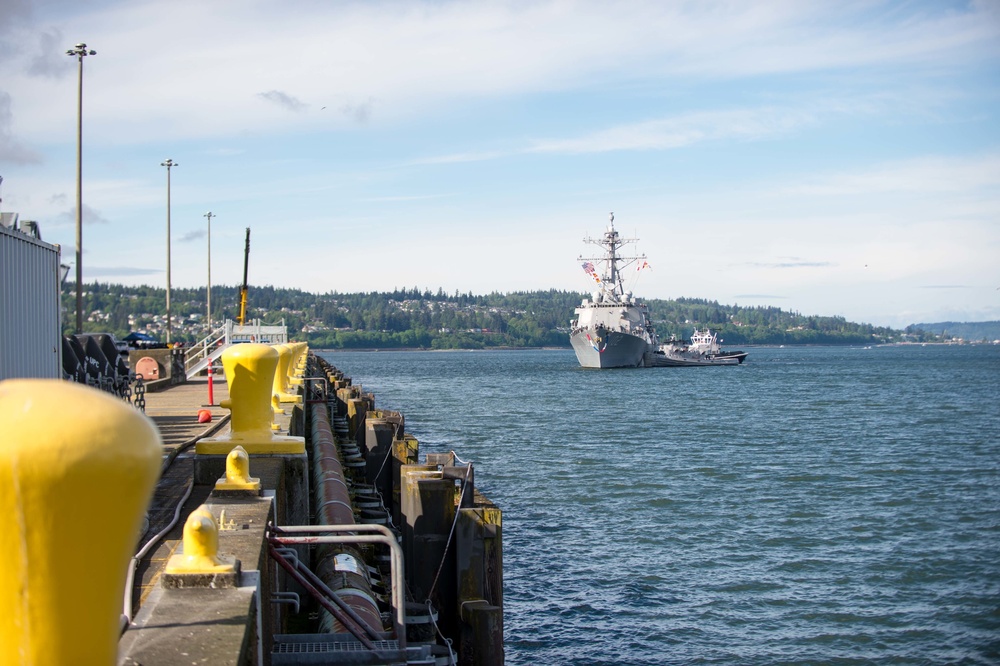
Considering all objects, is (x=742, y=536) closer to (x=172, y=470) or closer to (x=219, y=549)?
(x=172, y=470)

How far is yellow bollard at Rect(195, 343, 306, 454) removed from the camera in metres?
7.70

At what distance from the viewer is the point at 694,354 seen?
409ft

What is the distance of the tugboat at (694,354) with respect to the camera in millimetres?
→ 117750

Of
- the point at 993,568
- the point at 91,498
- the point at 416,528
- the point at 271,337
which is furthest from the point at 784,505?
the point at 271,337

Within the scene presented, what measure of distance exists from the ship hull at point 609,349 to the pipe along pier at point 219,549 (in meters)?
92.2

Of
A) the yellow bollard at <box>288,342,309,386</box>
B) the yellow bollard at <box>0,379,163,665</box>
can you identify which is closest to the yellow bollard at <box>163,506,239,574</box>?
the yellow bollard at <box>0,379,163,665</box>

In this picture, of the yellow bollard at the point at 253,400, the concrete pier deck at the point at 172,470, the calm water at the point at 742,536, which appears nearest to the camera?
the concrete pier deck at the point at 172,470

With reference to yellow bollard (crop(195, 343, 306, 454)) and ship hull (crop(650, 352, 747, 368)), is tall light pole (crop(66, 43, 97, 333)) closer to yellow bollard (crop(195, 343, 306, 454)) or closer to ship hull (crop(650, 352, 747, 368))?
yellow bollard (crop(195, 343, 306, 454))

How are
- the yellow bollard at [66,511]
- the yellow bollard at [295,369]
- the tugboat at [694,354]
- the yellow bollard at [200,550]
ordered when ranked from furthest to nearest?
the tugboat at [694,354], the yellow bollard at [295,369], the yellow bollard at [200,550], the yellow bollard at [66,511]

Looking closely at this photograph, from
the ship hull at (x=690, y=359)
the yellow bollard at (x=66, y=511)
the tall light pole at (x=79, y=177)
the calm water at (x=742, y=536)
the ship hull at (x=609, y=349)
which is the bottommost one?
the calm water at (x=742, y=536)

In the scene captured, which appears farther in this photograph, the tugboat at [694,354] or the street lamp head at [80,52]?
the tugboat at [694,354]

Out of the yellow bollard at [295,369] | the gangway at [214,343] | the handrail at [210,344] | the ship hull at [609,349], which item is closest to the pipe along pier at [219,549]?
the yellow bollard at [295,369]

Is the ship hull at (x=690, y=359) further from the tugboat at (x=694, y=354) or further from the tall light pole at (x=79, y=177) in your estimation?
the tall light pole at (x=79, y=177)

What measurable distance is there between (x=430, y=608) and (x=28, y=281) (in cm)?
808
